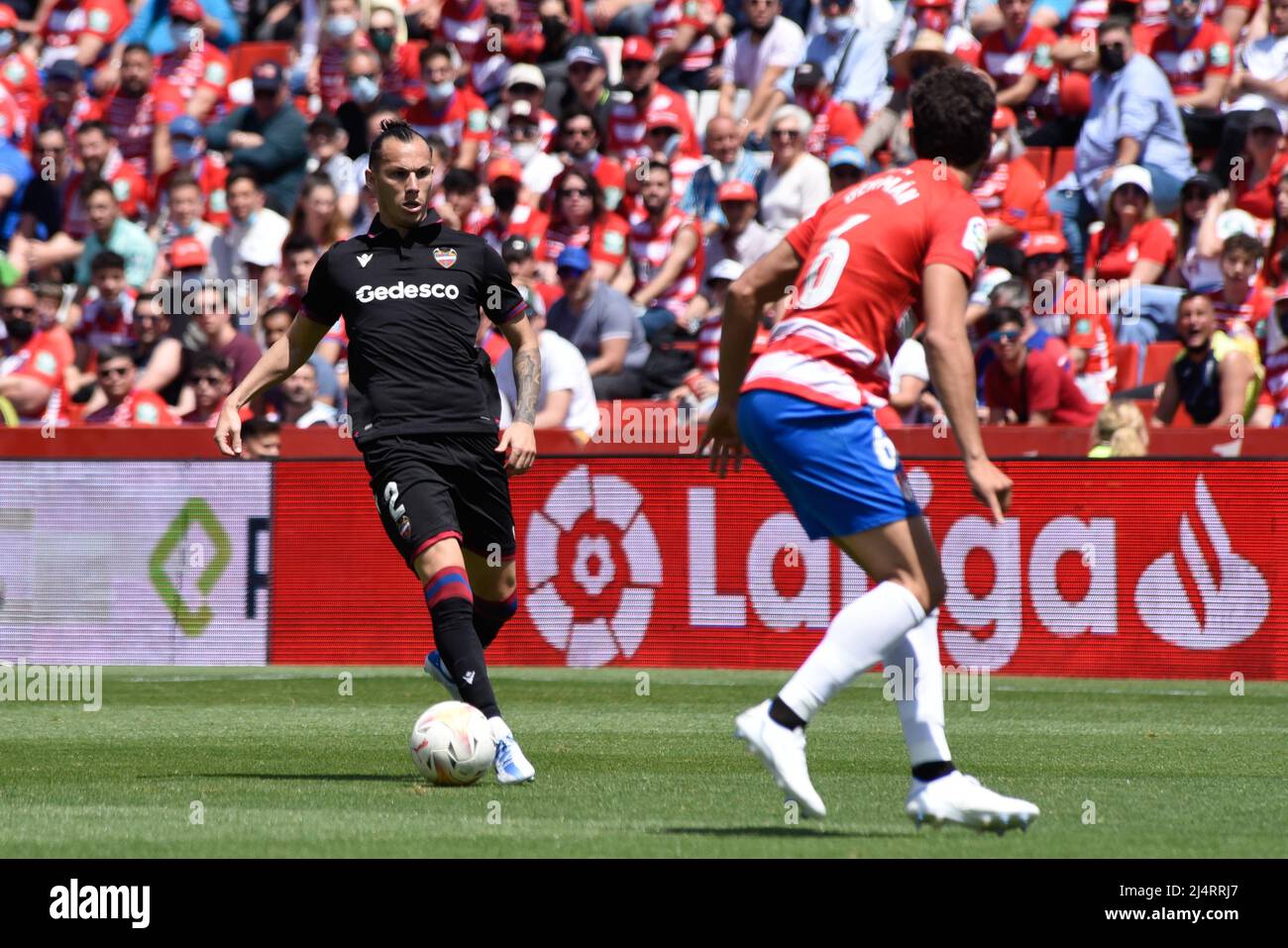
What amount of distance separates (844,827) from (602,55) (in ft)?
46.3

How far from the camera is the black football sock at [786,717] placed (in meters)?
6.40

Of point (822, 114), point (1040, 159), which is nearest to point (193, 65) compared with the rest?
point (822, 114)

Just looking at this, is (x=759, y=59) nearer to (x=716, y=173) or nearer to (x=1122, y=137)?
(x=716, y=173)

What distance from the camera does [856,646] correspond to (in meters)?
6.42

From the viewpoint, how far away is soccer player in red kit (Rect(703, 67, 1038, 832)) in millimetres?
6387

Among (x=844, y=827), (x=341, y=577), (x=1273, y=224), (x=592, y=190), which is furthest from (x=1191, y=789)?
(x=592, y=190)

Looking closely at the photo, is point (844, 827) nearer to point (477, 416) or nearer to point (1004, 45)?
point (477, 416)

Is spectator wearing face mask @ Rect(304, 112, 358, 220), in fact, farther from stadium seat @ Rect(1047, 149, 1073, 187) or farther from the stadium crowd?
stadium seat @ Rect(1047, 149, 1073, 187)

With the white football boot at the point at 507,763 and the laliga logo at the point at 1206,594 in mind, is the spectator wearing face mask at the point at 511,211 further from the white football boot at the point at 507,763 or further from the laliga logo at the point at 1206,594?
the white football boot at the point at 507,763

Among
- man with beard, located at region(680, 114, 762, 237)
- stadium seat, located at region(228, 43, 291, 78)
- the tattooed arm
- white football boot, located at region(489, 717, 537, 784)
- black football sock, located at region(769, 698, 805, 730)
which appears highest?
stadium seat, located at region(228, 43, 291, 78)

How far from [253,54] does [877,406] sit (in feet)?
58.5

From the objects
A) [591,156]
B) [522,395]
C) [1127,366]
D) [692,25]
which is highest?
[692,25]

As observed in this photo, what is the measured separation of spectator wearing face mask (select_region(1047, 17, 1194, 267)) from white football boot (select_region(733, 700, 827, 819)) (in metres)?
11.3
